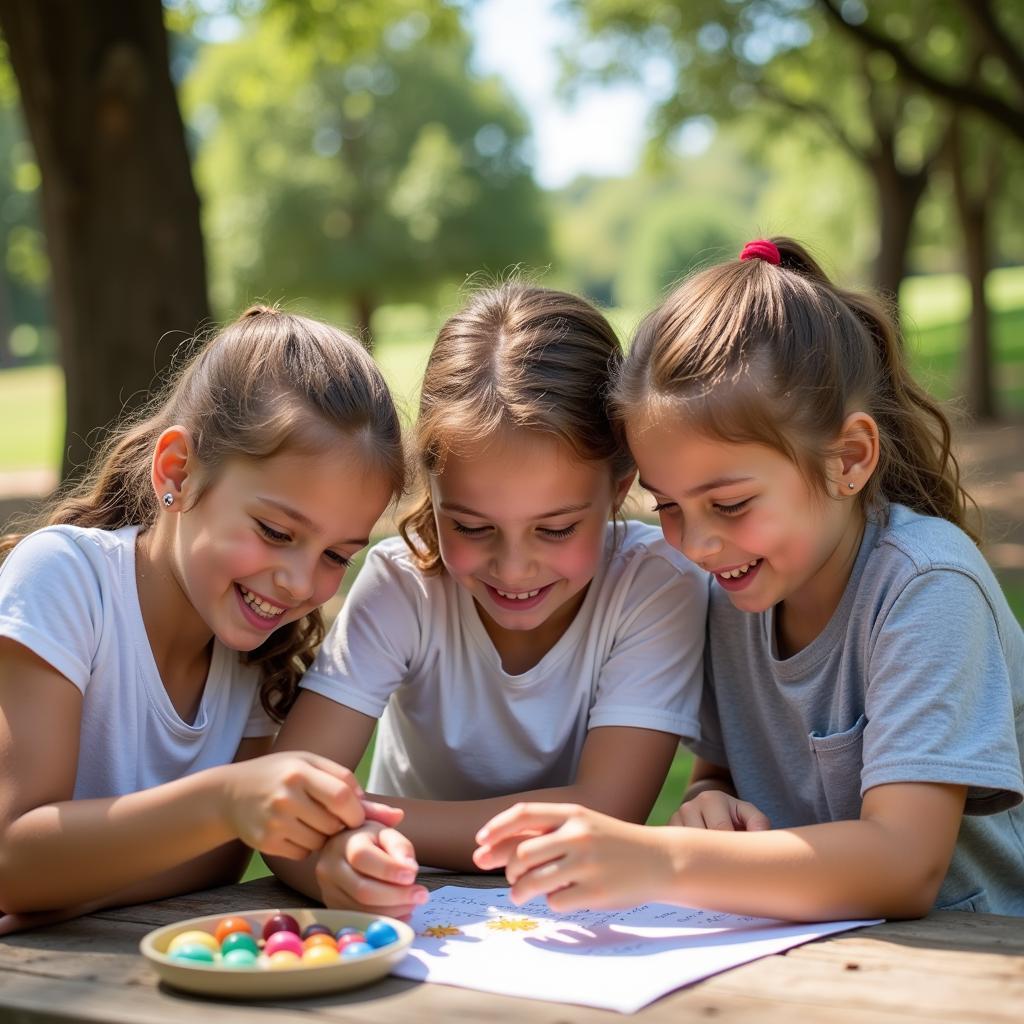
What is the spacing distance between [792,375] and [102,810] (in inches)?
52.4

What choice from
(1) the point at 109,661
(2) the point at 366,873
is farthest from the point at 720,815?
(1) the point at 109,661

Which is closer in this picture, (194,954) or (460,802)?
(194,954)

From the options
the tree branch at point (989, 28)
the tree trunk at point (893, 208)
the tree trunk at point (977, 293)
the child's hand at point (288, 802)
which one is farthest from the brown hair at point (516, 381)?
the tree trunk at point (977, 293)

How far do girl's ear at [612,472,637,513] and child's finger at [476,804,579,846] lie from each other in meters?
0.89

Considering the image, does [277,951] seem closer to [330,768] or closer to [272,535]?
[330,768]

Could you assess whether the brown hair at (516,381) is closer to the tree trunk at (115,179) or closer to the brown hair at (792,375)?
the brown hair at (792,375)

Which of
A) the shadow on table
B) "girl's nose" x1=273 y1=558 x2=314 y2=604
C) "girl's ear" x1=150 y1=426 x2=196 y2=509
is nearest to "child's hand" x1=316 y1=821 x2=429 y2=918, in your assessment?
"girl's nose" x1=273 y1=558 x2=314 y2=604

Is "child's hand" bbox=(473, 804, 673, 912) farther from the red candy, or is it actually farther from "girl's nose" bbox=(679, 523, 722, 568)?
"girl's nose" bbox=(679, 523, 722, 568)

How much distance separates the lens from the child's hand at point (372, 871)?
196cm

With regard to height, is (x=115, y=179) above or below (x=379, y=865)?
above

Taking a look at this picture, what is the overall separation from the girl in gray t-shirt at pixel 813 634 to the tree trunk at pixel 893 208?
15202 mm

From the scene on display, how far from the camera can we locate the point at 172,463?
2486mm

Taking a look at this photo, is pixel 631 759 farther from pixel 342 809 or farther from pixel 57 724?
pixel 57 724

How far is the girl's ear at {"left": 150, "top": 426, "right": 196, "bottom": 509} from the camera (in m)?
2.48
